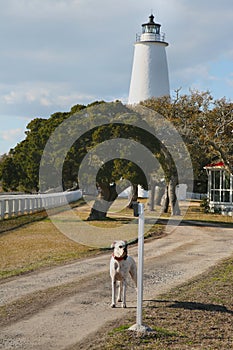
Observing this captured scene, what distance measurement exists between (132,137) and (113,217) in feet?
16.5

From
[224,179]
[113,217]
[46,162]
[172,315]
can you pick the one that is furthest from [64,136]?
[172,315]

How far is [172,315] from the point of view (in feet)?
29.2

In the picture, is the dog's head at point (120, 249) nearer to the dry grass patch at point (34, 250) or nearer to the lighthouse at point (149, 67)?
the dry grass patch at point (34, 250)

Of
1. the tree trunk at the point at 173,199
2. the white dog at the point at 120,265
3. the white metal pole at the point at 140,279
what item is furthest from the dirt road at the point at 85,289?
the tree trunk at the point at 173,199

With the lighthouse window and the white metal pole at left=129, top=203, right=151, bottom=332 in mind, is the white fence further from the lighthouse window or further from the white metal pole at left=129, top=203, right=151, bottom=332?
the white metal pole at left=129, top=203, right=151, bottom=332

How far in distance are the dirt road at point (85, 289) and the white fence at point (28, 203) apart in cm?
1100

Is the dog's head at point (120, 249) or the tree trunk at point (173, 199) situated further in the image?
the tree trunk at point (173, 199)

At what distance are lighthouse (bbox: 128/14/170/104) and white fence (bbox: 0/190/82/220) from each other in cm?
1115

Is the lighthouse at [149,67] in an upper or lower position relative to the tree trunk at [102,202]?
upper

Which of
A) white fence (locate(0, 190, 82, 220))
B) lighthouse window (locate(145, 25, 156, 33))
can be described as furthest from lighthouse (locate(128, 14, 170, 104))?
white fence (locate(0, 190, 82, 220))

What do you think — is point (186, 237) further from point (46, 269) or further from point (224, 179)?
point (224, 179)

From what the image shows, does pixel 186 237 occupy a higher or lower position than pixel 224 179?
lower

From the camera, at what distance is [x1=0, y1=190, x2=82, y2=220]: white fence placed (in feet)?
95.0

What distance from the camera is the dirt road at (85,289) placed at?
7789 mm
